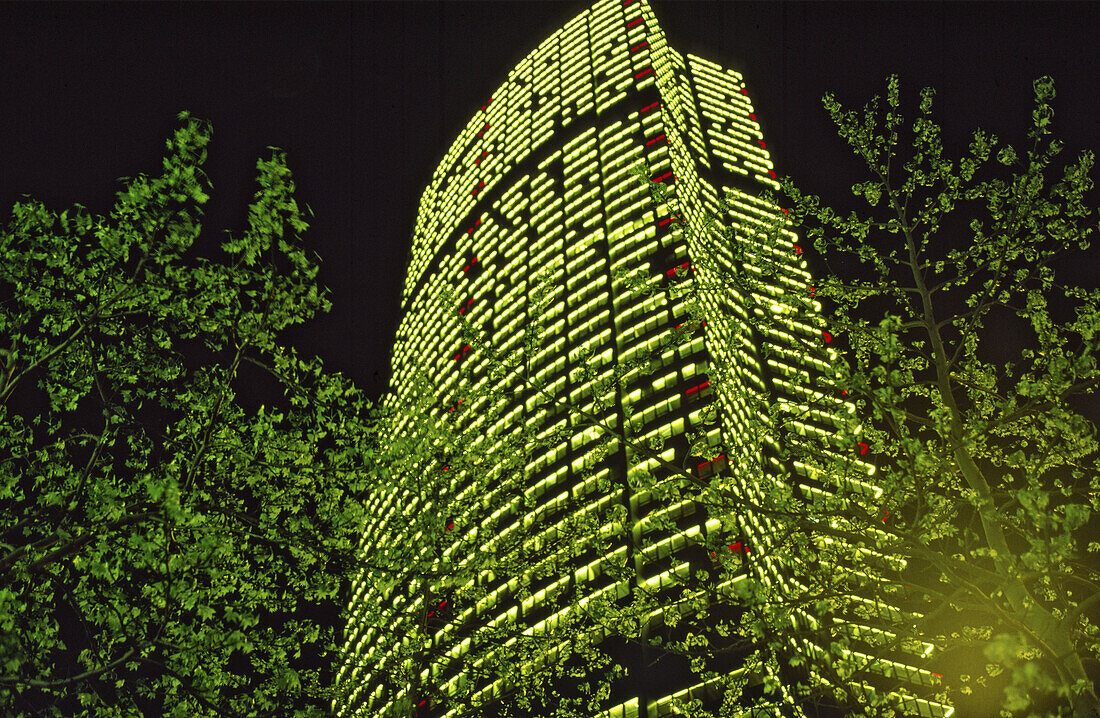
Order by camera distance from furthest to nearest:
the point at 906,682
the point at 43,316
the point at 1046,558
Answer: the point at 906,682 < the point at 43,316 < the point at 1046,558

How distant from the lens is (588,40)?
80.2 meters

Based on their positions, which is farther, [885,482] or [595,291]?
[595,291]

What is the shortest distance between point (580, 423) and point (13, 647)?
7.17 meters

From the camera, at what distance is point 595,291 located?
53.7 meters

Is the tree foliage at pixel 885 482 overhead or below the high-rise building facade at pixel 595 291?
below

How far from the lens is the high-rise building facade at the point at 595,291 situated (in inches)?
530

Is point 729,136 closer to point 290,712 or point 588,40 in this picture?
point 588,40

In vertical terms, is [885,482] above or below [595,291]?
below

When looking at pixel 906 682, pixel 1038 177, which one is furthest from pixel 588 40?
pixel 1038 177

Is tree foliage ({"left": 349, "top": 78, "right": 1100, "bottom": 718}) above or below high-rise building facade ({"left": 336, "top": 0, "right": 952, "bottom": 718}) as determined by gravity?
below

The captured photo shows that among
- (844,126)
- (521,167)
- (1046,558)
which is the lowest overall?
(1046,558)

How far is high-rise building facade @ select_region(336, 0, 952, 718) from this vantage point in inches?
530

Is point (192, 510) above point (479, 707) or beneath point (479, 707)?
above

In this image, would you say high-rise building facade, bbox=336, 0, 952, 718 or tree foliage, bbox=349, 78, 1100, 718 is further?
high-rise building facade, bbox=336, 0, 952, 718
